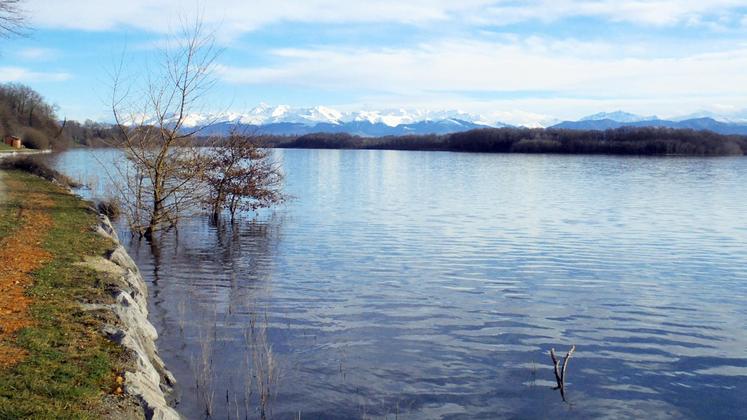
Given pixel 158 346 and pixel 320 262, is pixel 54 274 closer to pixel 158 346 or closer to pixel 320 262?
pixel 158 346

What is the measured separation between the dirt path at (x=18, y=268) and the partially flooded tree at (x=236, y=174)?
858cm

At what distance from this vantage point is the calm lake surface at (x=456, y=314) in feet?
32.3

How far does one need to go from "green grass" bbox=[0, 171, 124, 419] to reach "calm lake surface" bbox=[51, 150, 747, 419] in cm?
161

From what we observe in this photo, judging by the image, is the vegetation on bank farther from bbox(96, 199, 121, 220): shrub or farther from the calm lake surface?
bbox(96, 199, 121, 220): shrub

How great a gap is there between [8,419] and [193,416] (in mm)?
3027

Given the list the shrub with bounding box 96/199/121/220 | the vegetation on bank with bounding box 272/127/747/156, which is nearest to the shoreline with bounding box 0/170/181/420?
the shrub with bounding box 96/199/121/220

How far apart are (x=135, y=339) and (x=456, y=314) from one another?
6939mm

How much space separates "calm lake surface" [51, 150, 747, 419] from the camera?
9.86 metres

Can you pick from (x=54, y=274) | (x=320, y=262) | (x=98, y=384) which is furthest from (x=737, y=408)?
(x=320, y=262)

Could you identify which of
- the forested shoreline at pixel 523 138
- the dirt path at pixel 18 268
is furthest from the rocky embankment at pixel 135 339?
the forested shoreline at pixel 523 138

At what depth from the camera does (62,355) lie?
26.0ft

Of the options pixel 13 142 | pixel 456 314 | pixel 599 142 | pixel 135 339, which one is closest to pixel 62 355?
pixel 135 339

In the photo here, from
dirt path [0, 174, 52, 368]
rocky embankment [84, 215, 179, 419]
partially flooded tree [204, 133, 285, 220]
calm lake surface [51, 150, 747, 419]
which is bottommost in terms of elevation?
calm lake surface [51, 150, 747, 419]

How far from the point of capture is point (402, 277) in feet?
58.1
